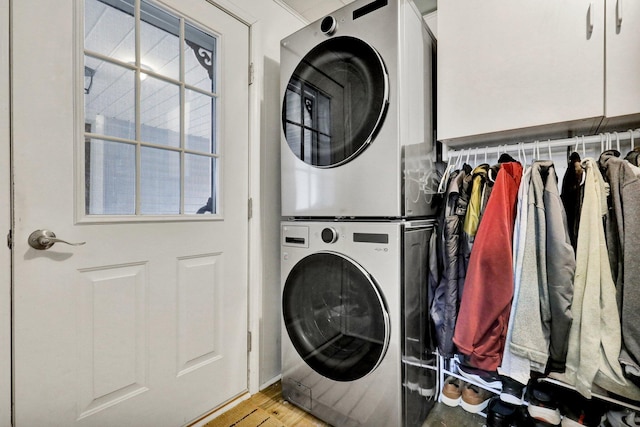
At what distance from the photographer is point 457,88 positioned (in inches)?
55.4

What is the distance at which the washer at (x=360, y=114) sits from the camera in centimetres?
124

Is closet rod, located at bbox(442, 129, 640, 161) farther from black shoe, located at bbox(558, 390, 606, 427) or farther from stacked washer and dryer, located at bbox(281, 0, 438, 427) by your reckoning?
black shoe, located at bbox(558, 390, 606, 427)

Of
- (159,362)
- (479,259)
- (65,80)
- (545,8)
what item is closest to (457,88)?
(545,8)

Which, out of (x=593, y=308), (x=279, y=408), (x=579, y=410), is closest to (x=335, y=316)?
(x=279, y=408)

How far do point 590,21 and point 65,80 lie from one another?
6.34 feet

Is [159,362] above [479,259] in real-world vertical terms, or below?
below

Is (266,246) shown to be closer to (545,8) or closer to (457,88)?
(457,88)

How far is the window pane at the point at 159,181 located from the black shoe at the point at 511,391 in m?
1.74

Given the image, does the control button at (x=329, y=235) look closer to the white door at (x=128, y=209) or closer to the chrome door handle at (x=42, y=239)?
the white door at (x=128, y=209)

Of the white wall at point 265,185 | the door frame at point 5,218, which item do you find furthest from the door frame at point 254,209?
the door frame at point 5,218

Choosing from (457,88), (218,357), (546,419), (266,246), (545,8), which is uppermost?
(545,8)

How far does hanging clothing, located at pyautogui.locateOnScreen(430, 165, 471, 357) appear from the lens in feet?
4.34

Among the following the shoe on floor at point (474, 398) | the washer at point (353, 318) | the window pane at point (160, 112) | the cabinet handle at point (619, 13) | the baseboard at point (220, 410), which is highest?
the cabinet handle at point (619, 13)

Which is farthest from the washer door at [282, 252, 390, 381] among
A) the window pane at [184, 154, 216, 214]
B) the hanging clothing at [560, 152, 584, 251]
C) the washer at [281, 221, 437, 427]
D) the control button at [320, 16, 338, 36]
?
the control button at [320, 16, 338, 36]
